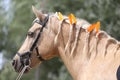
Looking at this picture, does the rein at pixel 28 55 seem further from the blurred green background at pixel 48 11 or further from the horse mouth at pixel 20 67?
the blurred green background at pixel 48 11

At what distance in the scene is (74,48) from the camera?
5809 millimetres

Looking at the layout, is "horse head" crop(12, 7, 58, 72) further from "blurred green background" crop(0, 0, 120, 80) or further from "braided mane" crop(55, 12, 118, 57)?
"blurred green background" crop(0, 0, 120, 80)

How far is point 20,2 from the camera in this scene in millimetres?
15719

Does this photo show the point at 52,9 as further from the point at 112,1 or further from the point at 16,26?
the point at 16,26

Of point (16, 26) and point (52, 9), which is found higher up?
point (52, 9)

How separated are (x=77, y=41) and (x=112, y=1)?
4132mm

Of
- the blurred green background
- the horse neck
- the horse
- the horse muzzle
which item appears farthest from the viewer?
the blurred green background

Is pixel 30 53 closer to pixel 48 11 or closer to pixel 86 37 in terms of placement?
pixel 86 37

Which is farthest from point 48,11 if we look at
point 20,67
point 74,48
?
point 74,48

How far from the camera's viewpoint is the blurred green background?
33.0 ft

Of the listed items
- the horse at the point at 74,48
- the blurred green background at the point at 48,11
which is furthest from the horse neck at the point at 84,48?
the blurred green background at the point at 48,11

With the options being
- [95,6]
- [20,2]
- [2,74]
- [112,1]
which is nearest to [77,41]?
[112,1]

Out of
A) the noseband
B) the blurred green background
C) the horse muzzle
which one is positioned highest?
the noseband

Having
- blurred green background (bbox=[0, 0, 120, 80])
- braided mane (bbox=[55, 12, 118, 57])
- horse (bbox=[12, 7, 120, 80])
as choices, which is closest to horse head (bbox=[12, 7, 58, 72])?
horse (bbox=[12, 7, 120, 80])
